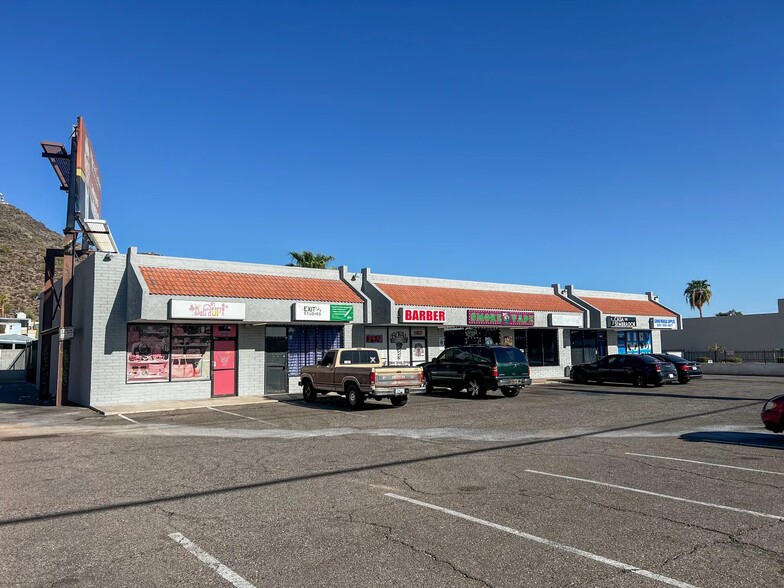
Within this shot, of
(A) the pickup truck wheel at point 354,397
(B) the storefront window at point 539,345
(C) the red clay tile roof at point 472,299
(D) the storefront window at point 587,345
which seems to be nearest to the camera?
(A) the pickup truck wheel at point 354,397

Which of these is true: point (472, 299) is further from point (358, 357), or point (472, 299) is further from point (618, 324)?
point (358, 357)

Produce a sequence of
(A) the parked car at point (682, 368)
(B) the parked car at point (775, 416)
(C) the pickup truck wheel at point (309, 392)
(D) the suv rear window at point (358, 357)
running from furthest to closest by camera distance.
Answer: (A) the parked car at point (682, 368) → (C) the pickup truck wheel at point (309, 392) → (D) the suv rear window at point (358, 357) → (B) the parked car at point (775, 416)

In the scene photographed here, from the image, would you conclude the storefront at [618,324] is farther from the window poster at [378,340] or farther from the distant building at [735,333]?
the distant building at [735,333]

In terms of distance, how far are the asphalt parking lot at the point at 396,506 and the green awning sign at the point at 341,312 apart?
33.7 feet

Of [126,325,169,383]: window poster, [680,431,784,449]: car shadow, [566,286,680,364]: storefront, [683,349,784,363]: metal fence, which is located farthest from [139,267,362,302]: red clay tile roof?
[683,349,784,363]: metal fence

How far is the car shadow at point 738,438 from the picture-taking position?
1138 centimetres

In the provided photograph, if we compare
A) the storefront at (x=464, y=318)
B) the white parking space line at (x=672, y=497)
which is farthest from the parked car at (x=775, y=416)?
the storefront at (x=464, y=318)

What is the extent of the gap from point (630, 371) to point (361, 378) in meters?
15.8

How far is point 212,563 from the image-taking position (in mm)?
5090

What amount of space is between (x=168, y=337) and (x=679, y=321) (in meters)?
34.5

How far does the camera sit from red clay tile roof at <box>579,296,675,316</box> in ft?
123

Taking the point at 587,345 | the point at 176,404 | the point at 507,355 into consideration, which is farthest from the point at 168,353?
the point at 587,345

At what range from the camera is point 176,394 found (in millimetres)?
21656

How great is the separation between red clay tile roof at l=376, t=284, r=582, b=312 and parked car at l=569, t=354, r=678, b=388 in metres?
4.92
